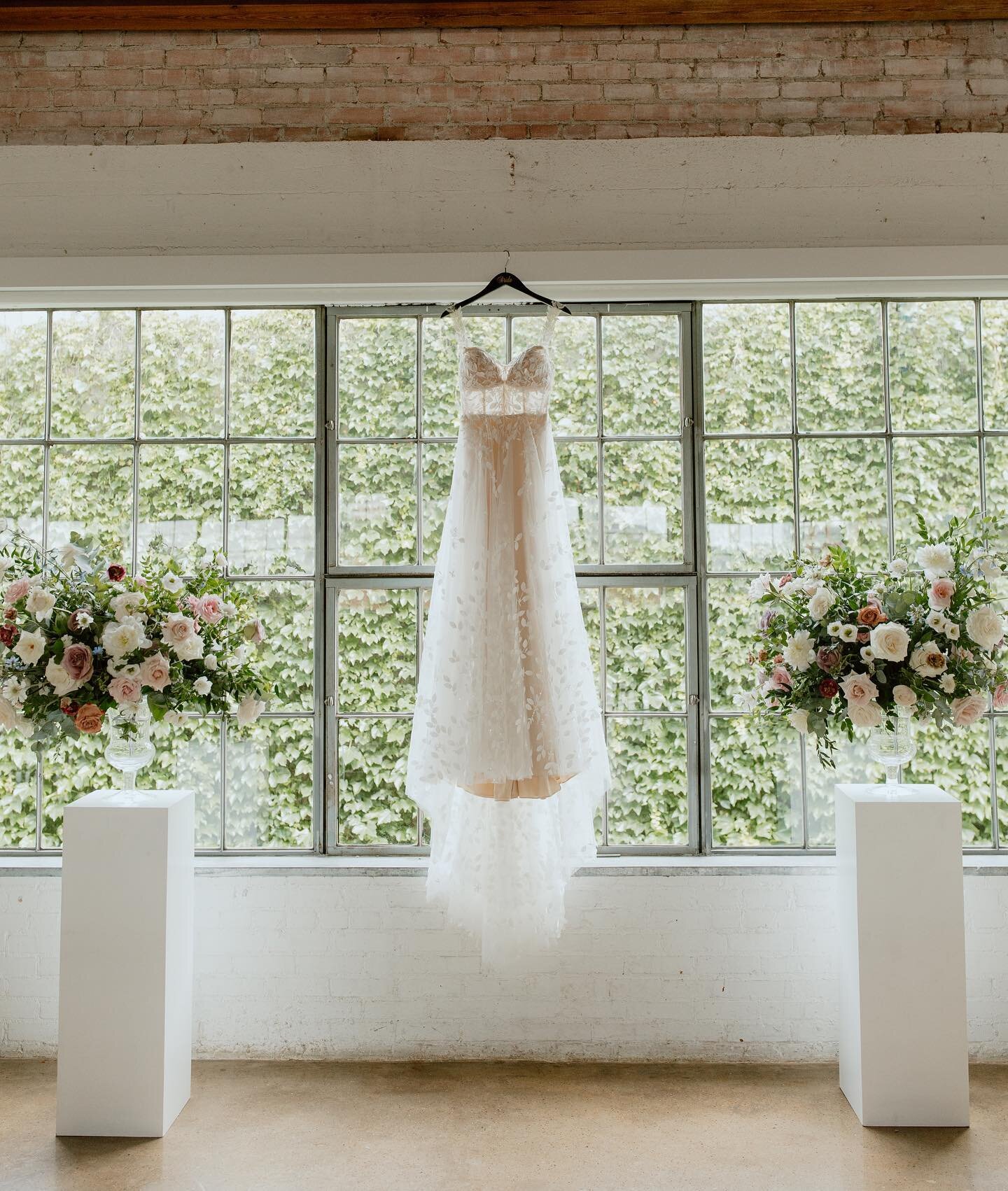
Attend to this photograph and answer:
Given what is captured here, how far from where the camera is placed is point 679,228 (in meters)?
3.03

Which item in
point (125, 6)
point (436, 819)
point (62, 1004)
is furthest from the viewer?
point (125, 6)

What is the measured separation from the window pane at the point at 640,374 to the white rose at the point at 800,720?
106 cm

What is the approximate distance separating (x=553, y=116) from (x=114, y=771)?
273 cm

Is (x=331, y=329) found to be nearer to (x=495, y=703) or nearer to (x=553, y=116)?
(x=553, y=116)

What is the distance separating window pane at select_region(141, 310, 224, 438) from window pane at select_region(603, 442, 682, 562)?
4.65 feet

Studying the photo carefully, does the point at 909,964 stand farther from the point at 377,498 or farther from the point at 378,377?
the point at 378,377

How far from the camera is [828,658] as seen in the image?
104 inches

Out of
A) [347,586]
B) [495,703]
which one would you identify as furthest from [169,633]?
[495,703]

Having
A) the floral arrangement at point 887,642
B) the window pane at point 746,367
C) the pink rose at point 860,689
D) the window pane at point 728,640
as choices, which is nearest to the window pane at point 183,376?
the window pane at point 746,367

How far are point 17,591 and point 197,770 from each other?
871 mm

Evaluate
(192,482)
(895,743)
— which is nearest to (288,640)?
(192,482)

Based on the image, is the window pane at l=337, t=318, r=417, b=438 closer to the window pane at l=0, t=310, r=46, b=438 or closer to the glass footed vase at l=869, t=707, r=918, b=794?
the window pane at l=0, t=310, r=46, b=438

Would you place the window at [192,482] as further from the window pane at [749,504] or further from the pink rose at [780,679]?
the pink rose at [780,679]

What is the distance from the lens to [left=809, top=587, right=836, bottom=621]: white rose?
2643mm
